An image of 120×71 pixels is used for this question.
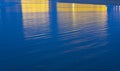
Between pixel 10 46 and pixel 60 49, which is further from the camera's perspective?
pixel 10 46

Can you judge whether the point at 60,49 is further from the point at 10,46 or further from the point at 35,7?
the point at 35,7

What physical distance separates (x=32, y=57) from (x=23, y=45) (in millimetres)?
859

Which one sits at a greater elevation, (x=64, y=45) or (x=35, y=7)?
(x=35, y=7)

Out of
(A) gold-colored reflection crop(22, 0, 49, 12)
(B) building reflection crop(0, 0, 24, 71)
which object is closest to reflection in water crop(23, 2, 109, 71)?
(B) building reflection crop(0, 0, 24, 71)

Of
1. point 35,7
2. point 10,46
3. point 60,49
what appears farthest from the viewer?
point 35,7

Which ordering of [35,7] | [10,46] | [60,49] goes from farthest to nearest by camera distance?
[35,7] < [10,46] < [60,49]

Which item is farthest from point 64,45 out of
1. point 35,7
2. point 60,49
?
point 35,7

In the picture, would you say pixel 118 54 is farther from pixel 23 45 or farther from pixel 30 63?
pixel 23 45

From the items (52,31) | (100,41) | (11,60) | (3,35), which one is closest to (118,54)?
(100,41)

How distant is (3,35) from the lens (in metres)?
6.09

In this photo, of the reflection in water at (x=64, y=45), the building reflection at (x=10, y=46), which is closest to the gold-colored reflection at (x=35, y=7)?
the building reflection at (x=10, y=46)

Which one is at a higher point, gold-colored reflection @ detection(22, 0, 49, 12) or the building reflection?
gold-colored reflection @ detection(22, 0, 49, 12)

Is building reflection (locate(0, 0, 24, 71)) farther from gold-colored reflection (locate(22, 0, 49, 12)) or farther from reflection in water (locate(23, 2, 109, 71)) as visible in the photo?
gold-colored reflection (locate(22, 0, 49, 12))

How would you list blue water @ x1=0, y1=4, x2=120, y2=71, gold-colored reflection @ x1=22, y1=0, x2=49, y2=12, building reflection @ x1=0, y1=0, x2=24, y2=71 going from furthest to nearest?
1. gold-colored reflection @ x1=22, y1=0, x2=49, y2=12
2. building reflection @ x1=0, y1=0, x2=24, y2=71
3. blue water @ x1=0, y1=4, x2=120, y2=71
